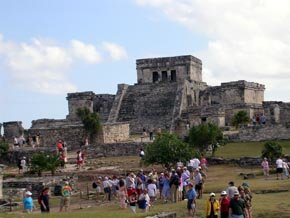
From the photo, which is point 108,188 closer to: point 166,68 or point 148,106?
point 148,106

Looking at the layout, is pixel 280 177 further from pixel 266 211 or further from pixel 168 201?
pixel 266 211

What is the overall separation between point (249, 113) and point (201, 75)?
43.0 feet

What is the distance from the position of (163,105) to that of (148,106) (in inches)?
49.4

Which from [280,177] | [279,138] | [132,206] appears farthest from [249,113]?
[132,206]

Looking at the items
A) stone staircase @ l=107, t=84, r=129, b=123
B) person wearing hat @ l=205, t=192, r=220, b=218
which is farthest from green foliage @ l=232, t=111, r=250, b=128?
person wearing hat @ l=205, t=192, r=220, b=218

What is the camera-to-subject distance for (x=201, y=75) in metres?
59.9

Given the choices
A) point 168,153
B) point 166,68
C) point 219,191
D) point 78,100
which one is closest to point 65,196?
point 219,191

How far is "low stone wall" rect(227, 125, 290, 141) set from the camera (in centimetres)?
3775

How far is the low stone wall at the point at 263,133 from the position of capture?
124 ft

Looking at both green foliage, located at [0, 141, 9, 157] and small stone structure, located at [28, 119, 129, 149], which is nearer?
green foliage, located at [0, 141, 9, 157]

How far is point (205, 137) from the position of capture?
1261 inches

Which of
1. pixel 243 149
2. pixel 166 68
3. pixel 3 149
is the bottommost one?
pixel 243 149

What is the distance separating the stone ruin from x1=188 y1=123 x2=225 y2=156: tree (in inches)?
218

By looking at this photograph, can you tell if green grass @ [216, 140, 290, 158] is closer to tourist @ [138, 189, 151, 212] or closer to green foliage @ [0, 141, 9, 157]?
green foliage @ [0, 141, 9, 157]
